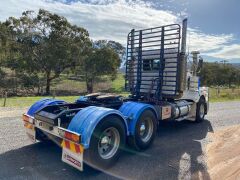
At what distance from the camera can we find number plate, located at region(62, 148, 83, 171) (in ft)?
13.2

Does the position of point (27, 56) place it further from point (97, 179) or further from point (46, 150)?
point (97, 179)

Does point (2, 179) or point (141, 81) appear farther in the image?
point (141, 81)

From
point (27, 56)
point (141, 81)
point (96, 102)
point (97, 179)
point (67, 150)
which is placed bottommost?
point (97, 179)

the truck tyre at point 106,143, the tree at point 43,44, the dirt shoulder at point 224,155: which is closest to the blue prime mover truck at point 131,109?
the truck tyre at point 106,143

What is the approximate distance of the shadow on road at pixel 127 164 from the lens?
4.32 m

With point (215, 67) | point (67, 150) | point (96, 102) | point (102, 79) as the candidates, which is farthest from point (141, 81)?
point (215, 67)

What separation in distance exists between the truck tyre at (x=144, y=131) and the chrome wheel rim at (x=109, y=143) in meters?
0.60

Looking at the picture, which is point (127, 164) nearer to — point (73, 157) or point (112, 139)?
point (112, 139)

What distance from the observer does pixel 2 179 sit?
158 inches

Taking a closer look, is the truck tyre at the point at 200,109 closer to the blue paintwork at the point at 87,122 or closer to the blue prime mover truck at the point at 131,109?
the blue prime mover truck at the point at 131,109

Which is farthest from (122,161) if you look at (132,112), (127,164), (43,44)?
(43,44)

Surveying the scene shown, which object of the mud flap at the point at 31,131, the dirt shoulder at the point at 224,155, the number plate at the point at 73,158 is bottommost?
the dirt shoulder at the point at 224,155

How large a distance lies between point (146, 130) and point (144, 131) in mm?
88

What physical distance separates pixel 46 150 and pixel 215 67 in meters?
57.4
